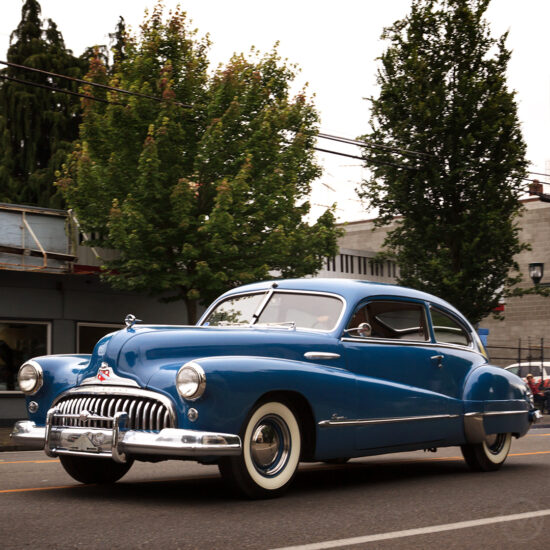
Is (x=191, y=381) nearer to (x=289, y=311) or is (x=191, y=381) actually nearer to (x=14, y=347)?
(x=289, y=311)

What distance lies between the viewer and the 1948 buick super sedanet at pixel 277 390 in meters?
6.75

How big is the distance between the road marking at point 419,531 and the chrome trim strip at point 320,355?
2.02 meters

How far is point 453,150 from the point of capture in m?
24.7

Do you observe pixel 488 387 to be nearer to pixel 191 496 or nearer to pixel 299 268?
pixel 191 496

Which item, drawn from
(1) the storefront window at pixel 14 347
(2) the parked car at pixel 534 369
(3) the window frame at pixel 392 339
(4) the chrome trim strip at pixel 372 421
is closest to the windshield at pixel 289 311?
(3) the window frame at pixel 392 339

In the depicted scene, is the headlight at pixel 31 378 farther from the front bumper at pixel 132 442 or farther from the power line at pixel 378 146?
the power line at pixel 378 146

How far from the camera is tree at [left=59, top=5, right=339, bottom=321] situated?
61.9 ft

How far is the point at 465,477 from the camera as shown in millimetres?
8992

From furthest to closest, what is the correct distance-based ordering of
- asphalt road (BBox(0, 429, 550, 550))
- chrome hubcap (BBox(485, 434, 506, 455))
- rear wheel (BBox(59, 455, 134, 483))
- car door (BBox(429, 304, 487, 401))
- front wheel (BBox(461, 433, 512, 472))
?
chrome hubcap (BBox(485, 434, 506, 455)) < front wheel (BBox(461, 433, 512, 472)) < car door (BBox(429, 304, 487, 401)) < rear wheel (BBox(59, 455, 134, 483)) < asphalt road (BBox(0, 429, 550, 550))

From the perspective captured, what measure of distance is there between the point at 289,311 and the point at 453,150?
17244 mm

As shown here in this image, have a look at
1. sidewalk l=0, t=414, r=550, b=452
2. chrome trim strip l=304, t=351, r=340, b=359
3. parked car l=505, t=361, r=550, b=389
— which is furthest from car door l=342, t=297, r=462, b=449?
parked car l=505, t=361, r=550, b=389

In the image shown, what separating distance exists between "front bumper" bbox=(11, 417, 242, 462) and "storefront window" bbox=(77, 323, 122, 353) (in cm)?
1558

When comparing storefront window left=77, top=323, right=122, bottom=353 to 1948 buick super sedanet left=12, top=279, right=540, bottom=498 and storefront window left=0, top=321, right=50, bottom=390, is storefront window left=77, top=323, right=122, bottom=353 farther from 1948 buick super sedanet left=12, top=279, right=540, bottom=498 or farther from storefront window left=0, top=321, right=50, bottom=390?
1948 buick super sedanet left=12, top=279, right=540, bottom=498

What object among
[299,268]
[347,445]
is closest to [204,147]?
[299,268]
